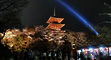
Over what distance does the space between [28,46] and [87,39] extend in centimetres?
1740

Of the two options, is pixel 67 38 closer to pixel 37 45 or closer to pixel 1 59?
pixel 37 45

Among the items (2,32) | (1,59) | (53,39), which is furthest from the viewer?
(53,39)

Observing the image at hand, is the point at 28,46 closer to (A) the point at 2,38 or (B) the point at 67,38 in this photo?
(A) the point at 2,38

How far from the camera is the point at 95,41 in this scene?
34.1 m

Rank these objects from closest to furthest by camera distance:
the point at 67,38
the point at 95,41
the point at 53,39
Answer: the point at 53,39 → the point at 67,38 → the point at 95,41

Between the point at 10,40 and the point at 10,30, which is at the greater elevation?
the point at 10,30

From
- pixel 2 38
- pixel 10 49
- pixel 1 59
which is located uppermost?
pixel 2 38

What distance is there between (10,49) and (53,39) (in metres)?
7.09

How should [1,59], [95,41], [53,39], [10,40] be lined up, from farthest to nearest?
[95,41], [53,39], [10,40], [1,59]

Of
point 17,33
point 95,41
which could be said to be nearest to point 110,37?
point 95,41

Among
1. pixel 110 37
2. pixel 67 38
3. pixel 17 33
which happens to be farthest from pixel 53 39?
pixel 110 37

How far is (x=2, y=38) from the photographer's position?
2072 cm

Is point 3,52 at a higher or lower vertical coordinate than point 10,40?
lower

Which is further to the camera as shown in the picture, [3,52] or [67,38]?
[67,38]
